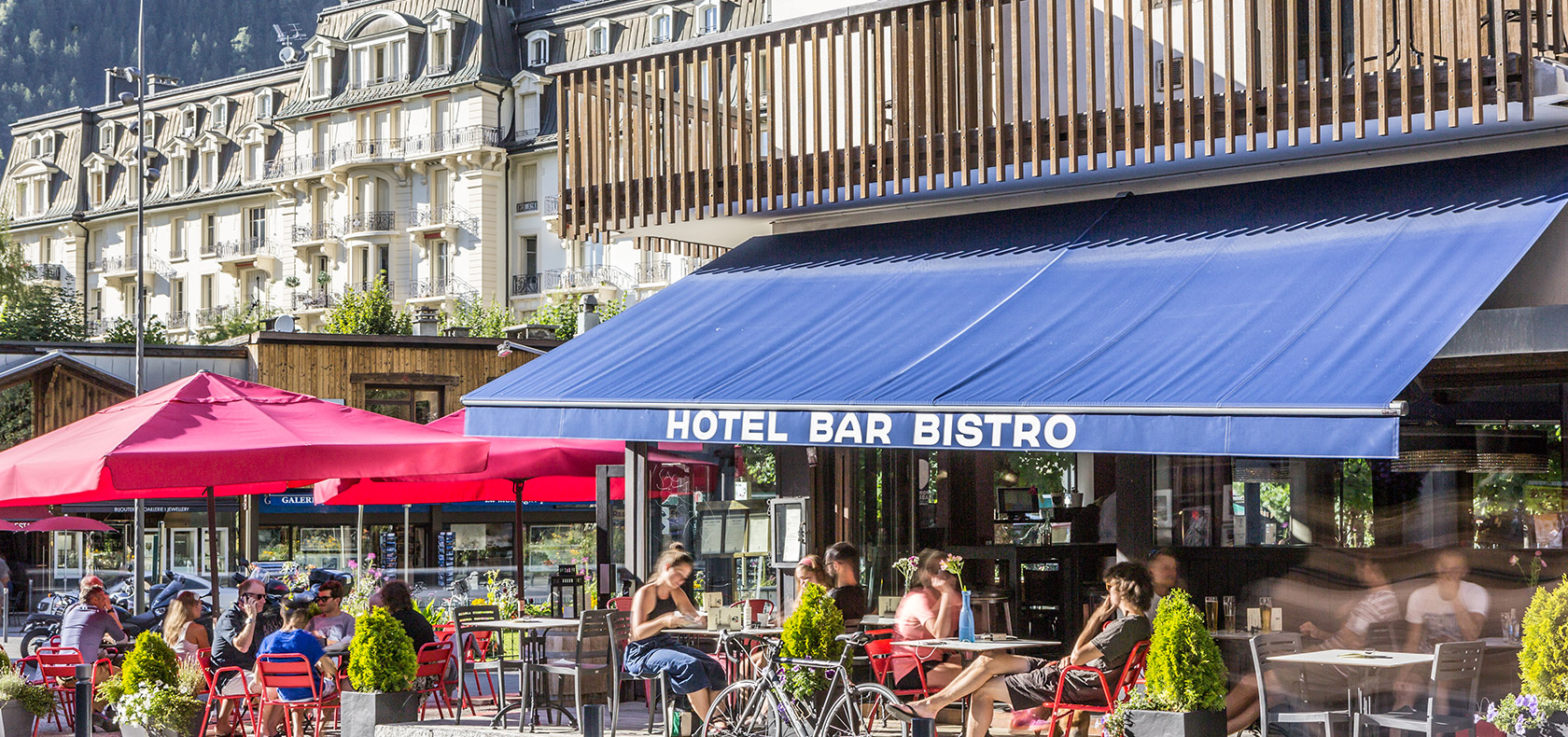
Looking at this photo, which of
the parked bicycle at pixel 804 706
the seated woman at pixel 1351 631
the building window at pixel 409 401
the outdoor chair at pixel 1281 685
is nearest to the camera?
the outdoor chair at pixel 1281 685

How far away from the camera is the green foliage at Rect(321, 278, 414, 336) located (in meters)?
56.4

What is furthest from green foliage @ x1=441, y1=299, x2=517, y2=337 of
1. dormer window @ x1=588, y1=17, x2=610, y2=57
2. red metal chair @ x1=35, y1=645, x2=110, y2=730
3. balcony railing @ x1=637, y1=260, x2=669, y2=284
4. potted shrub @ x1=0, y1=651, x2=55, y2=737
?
potted shrub @ x1=0, y1=651, x2=55, y2=737

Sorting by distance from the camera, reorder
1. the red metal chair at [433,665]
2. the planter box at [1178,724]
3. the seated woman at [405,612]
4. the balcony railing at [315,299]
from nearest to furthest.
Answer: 1. the planter box at [1178,724]
2. the red metal chair at [433,665]
3. the seated woman at [405,612]
4. the balcony railing at [315,299]

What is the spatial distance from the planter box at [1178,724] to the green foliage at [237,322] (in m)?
57.7

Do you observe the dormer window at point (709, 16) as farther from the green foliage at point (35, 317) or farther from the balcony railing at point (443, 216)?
the green foliage at point (35, 317)

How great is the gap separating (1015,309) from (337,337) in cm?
2792

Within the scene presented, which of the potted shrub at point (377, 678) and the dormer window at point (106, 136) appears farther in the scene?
the dormer window at point (106, 136)

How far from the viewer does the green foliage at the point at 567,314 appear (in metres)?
50.0

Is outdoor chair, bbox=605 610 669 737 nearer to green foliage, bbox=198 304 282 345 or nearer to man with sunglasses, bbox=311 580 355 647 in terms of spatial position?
man with sunglasses, bbox=311 580 355 647

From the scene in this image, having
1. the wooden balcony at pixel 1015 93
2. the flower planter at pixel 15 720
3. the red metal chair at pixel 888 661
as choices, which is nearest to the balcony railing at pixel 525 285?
the wooden balcony at pixel 1015 93

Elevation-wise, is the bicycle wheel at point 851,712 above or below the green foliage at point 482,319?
below

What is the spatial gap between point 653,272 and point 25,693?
147 feet

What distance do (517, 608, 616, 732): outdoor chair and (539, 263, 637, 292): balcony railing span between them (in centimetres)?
4443

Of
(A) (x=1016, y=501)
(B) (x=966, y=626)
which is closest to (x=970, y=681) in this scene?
(B) (x=966, y=626)
